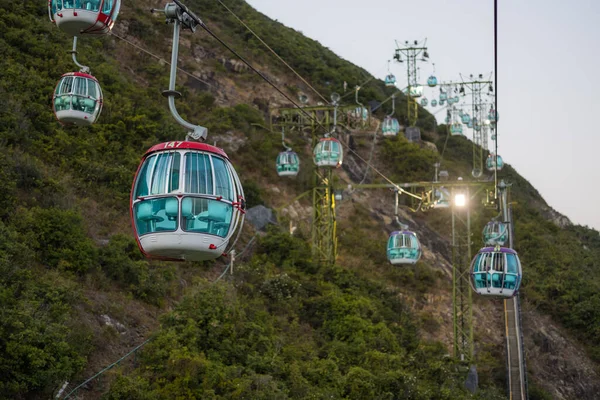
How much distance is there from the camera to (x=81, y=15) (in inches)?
436

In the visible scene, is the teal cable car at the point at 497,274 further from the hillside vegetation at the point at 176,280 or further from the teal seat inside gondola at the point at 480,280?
the hillside vegetation at the point at 176,280

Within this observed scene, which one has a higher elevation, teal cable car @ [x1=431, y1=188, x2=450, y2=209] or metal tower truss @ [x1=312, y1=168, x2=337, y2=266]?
teal cable car @ [x1=431, y1=188, x2=450, y2=209]

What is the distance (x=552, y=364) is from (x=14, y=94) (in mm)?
23677

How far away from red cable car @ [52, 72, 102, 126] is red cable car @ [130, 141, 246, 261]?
6980 mm

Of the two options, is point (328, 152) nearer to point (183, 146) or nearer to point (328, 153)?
point (328, 153)

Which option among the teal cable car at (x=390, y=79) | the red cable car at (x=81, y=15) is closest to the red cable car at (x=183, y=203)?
the red cable car at (x=81, y=15)

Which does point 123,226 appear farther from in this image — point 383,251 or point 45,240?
point 383,251

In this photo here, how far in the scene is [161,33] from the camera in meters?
43.3

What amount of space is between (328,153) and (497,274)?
8196 millimetres

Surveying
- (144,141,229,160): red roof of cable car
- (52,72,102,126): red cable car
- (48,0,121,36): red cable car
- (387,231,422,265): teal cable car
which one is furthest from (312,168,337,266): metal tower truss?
(144,141,229,160): red roof of cable car

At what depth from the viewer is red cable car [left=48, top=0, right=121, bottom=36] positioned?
11039 mm

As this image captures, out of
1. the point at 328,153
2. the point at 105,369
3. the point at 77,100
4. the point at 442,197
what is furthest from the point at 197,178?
the point at 442,197

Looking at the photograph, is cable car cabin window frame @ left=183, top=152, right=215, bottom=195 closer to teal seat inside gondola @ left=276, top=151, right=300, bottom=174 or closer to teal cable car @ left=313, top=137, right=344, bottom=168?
teal cable car @ left=313, top=137, right=344, bottom=168

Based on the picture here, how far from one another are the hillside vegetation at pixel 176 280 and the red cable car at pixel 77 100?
3.35 metres
